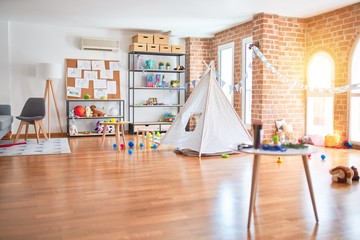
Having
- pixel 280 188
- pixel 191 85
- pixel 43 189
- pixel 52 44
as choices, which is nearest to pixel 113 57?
pixel 52 44

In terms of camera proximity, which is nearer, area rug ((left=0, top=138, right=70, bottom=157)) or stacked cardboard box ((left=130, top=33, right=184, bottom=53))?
area rug ((left=0, top=138, right=70, bottom=157))

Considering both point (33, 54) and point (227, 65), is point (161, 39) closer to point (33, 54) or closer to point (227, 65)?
point (227, 65)

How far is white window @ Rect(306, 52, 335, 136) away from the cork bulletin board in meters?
4.13

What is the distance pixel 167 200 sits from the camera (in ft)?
10.2

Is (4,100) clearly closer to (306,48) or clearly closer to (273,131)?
(273,131)

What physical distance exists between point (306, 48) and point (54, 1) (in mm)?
4557

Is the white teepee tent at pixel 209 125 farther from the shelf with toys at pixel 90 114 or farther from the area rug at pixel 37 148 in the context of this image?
the shelf with toys at pixel 90 114

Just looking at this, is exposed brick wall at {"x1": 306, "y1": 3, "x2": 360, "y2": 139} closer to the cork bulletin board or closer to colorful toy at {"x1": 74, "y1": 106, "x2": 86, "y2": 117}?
the cork bulletin board

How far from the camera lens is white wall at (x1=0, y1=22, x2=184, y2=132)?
761cm

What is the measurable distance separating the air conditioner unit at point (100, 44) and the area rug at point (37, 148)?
2305 millimetres

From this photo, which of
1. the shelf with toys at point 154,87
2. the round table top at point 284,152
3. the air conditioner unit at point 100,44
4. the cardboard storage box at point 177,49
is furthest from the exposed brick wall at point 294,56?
the round table top at point 284,152

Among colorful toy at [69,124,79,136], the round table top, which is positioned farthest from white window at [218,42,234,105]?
the round table top

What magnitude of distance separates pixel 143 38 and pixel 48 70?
7.00 ft

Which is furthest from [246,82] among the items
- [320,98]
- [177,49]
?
[177,49]
